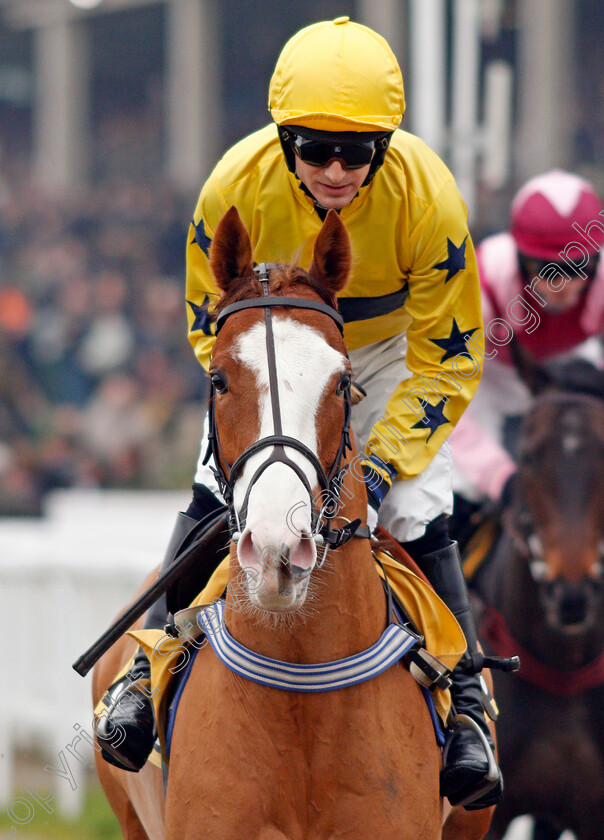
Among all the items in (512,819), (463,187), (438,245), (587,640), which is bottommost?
(512,819)

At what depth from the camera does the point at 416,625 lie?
3.50 meters

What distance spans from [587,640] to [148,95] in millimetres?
13767

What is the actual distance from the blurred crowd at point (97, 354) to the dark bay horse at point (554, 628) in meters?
5.10

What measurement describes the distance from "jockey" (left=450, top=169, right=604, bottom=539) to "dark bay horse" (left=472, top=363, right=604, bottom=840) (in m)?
0.37

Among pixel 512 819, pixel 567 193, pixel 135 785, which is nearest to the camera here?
pixel 135 785

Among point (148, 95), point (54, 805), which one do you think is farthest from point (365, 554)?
point (148, 95)

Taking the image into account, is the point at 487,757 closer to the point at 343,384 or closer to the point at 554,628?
the point at 343,384

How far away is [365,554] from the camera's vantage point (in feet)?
10.7

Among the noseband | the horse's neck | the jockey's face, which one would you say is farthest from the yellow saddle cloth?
the jockey's face

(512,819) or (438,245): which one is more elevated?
(438,245)

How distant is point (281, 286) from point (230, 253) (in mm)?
162

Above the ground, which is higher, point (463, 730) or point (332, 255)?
point (332, 255)

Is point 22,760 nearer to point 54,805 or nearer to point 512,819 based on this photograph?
point 54,805

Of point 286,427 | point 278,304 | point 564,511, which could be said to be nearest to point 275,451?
point 286,427
